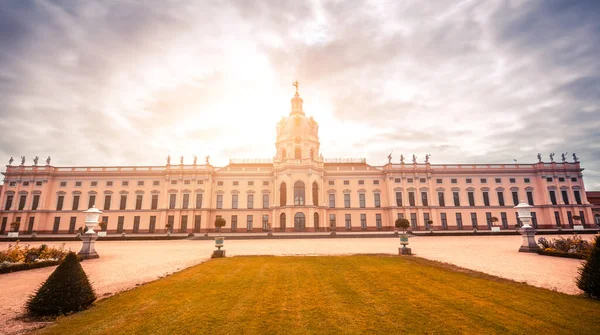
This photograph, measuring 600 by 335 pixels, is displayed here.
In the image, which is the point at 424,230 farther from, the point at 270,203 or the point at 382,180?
the point at 270,203

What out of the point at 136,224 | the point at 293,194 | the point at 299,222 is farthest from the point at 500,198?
the point at 136,224

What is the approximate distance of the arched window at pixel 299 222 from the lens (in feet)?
152

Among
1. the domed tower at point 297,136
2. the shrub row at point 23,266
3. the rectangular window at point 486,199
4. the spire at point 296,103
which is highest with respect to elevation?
the spire at point 296,103

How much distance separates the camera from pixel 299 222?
153 ft

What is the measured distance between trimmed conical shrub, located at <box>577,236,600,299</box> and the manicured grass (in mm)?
494

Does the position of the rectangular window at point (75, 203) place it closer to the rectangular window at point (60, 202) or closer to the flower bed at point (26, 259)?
the rectangular window at point (60, 202)

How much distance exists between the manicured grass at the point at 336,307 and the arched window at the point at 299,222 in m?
35.6

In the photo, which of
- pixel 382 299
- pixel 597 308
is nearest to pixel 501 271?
pixel 597 308

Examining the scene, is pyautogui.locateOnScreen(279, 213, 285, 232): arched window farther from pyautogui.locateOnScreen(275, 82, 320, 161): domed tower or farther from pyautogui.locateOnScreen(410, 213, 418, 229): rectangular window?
pyautogui.locateOnScreen(410, 213, 418, 229): rectangular window

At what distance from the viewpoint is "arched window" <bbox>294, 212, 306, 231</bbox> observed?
4647 centimetres

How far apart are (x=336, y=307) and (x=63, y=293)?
6939mm

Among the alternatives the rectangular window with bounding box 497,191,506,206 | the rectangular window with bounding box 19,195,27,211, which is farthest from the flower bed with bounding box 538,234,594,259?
the rectangular window with bounding box 19,195,27,211

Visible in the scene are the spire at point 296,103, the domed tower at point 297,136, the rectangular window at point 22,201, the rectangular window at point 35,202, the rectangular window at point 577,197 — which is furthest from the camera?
the spire at point 296,103

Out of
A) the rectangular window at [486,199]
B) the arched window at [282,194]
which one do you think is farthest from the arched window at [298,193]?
the rectangular window at [486,199]
